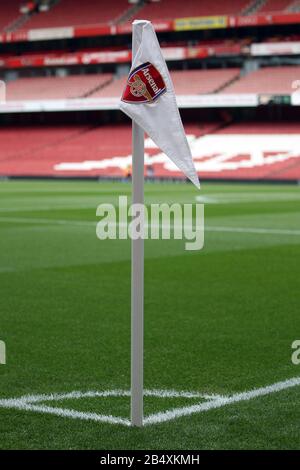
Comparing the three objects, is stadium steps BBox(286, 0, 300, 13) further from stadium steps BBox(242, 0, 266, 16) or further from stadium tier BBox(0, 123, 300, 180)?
stadium tier BBox(0, 123, 300, 180)

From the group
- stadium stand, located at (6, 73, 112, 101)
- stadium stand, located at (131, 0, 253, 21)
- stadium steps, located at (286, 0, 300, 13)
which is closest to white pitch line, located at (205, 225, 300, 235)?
stadium steps, located at (286, 0, 300, 13)

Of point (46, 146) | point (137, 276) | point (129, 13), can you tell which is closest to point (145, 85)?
point (137, 276)

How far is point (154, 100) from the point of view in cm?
390

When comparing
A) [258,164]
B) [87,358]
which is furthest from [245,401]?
[258,164]

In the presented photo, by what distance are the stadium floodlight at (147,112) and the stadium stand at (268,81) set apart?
144ft

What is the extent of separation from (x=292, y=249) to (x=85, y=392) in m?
8.63

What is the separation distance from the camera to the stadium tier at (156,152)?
144ft

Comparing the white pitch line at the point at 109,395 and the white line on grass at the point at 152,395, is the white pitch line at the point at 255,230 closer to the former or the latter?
the white line on grass at the point at 152,395

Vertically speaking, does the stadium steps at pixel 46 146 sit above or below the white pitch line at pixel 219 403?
below

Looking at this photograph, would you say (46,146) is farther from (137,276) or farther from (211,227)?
(137,276)

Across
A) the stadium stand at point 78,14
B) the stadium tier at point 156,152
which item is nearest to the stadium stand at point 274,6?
the stadium tier at point 156,152

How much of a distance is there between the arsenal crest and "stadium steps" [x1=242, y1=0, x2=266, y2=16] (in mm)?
48400

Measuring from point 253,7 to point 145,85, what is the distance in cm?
4900

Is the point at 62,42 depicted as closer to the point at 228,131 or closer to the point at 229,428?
the point at 228,131
